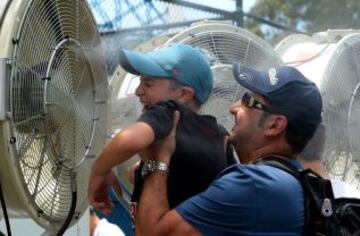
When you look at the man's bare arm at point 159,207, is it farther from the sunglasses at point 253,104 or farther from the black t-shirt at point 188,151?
the sunglasses at point 253,104

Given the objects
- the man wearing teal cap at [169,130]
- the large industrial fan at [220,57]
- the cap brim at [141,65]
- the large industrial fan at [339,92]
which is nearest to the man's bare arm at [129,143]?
the man wearing teal cap at [169,130]

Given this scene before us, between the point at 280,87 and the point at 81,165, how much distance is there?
79 centimetres

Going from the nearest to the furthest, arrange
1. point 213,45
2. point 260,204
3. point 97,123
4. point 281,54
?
point 260,204 < point 97,123 < point 213,45 < point 281,54

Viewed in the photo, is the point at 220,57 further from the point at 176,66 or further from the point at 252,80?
the point at 252,80

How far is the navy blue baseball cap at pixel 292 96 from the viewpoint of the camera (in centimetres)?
189

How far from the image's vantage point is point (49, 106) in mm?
2035

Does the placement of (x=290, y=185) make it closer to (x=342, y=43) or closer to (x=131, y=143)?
(x=131, y=143)

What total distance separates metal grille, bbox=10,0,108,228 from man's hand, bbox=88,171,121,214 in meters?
0.15

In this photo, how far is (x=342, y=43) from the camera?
13.2 feet

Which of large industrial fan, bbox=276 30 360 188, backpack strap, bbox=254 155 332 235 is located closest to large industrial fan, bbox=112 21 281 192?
large industrial fan, bbox=276 30 360 188

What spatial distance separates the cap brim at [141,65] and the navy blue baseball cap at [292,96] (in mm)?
345

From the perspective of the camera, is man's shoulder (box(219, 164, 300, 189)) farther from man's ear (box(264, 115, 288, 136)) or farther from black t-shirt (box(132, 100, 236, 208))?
black t-shirt (box(132, 100, 236, 208))

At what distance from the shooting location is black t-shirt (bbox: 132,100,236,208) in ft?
6.37

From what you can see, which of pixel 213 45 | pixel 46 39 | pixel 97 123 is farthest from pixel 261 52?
pixel 46 39
